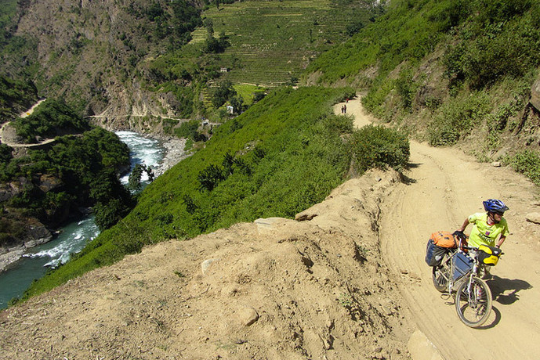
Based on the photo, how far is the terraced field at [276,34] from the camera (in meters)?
83.4

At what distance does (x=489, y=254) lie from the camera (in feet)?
16.5

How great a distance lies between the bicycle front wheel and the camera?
16.4 feet

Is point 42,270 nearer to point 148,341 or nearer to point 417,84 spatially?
point 148,341

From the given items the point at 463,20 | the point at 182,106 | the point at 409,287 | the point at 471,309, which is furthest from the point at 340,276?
the point at 182,106

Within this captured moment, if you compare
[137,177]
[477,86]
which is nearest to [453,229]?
[477,86]

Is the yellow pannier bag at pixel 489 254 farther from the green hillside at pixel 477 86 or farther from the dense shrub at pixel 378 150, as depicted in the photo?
the dense shrub at pixel 378 150

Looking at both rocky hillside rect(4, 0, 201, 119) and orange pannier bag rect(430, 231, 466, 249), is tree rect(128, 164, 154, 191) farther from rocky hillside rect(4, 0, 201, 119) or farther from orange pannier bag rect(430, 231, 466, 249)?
orange pannier bag rect(430, 231, 466, 249)

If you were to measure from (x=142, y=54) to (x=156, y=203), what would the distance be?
4037 inches

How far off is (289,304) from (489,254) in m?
3.75

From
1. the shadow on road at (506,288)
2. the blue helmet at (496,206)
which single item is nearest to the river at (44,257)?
the shadow on road at (506,288)

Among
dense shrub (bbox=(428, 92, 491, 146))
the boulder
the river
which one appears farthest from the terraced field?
the boulder

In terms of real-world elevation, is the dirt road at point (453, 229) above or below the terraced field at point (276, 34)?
below

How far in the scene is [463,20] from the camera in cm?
1864

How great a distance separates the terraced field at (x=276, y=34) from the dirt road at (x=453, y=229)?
70.1 metres
